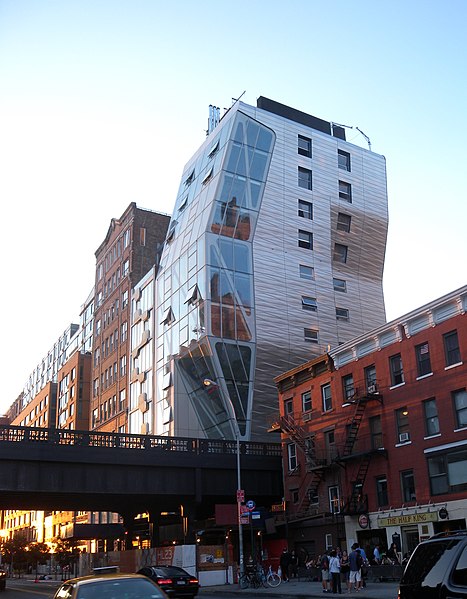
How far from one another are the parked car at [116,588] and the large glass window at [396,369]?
29.9 metres

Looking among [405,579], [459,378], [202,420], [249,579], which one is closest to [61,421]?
[202,420]

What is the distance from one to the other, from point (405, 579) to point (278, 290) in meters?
57.5

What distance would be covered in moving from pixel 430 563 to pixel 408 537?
2980 centimetres

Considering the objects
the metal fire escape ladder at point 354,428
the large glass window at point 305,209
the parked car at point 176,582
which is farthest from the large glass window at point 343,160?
the parked car at point 176,582

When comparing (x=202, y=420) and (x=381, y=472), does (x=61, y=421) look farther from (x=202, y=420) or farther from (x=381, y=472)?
(x=381, y=472)

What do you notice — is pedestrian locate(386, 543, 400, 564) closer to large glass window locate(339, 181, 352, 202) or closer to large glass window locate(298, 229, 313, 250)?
large glass window locate(298, 229, 313, 250)

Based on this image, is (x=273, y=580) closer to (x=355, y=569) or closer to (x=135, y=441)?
(x=355, y=569)

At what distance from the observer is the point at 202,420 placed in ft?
209

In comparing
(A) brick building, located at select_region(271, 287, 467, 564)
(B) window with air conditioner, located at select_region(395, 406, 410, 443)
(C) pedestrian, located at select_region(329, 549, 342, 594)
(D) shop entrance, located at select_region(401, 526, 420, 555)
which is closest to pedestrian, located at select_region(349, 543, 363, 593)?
(C) pedestrian, located at select_region(329, 549, 342, 594)

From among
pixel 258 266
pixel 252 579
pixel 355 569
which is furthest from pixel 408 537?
pixel 258 266

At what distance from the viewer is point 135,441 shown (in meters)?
47.2

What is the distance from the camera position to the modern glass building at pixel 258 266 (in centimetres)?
6225

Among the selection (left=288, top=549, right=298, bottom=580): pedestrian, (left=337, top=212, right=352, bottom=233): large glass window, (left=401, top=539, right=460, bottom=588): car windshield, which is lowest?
(left=288, top=549, right=298, bottom=580): pedestrian

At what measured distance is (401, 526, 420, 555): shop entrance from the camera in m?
36.2
